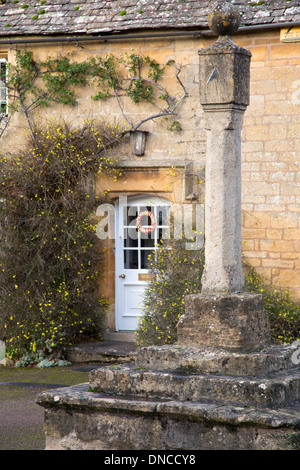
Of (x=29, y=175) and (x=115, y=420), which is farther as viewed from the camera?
(x=29, y=175)

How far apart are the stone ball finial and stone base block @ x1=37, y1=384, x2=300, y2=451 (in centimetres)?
292

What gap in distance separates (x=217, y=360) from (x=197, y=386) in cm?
26

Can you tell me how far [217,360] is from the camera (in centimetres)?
476

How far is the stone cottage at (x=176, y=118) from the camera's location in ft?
28.4

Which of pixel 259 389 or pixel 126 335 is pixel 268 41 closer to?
pixel 126 335

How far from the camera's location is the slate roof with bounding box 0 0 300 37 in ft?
28.6

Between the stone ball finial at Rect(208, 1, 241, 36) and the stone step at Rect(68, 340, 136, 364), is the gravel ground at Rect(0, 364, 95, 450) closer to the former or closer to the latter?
the stone step at Rect(68, 340, 136, 364)

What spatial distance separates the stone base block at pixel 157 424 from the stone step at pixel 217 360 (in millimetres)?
357

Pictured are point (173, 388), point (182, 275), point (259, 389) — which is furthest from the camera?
point (182, 275)

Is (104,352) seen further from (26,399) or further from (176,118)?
(176,118)

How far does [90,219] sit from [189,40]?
2.92m

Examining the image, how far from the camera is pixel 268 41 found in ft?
28.8

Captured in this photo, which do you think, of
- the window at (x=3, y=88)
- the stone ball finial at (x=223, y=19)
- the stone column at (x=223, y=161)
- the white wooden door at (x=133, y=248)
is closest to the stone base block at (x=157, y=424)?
the stone column at (x=223, y=161)

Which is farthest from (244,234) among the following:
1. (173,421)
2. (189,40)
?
(173,421)
